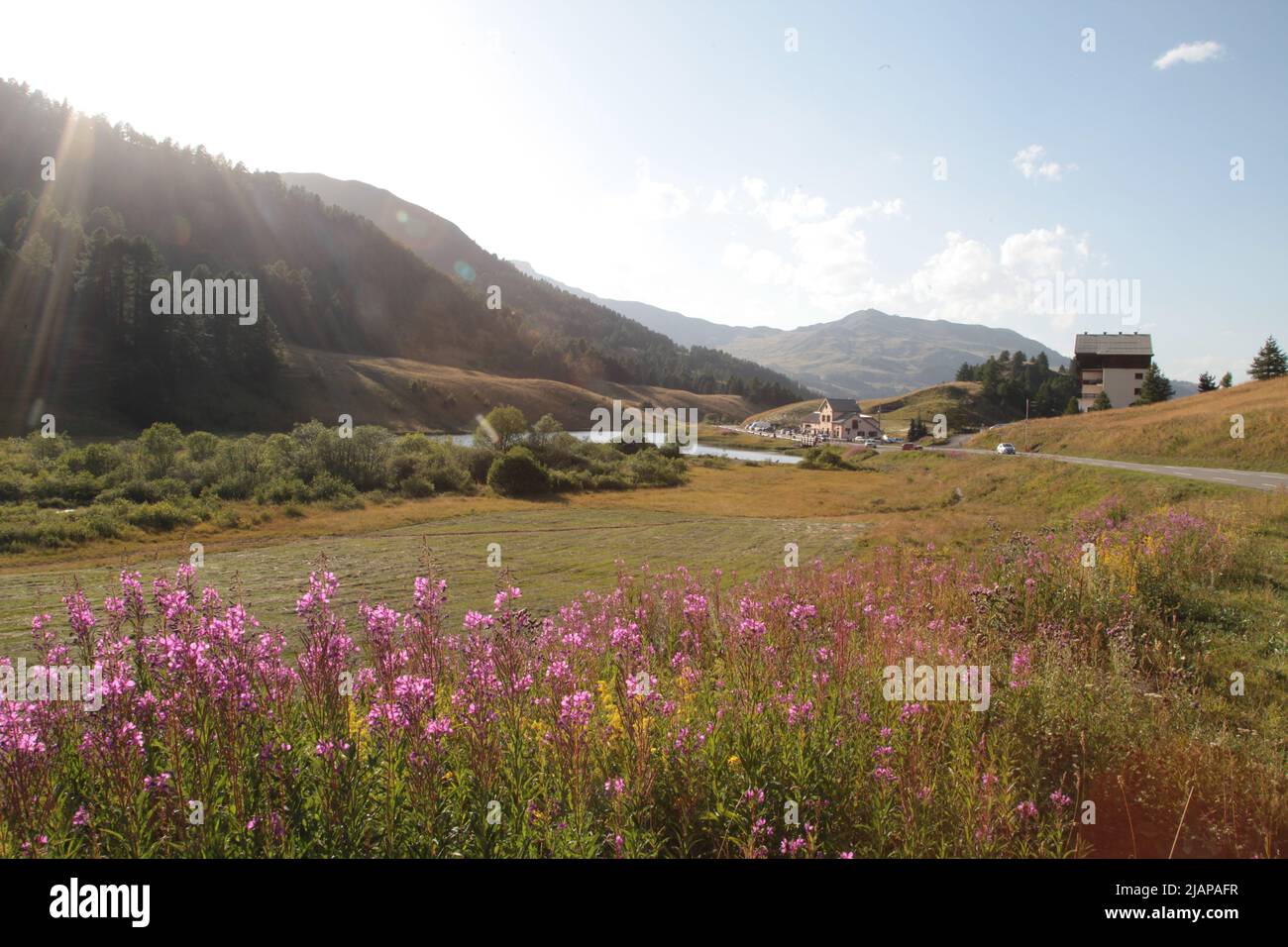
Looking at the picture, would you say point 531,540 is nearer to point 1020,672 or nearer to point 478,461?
point 1020,672

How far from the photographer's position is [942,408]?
138m

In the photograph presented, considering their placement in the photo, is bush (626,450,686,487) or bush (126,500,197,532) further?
bush (626,450,686,487)

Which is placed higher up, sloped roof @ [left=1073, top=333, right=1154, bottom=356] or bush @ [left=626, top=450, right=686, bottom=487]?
sloped roof @ [left=1073, top=333, right=1154, bottom=356]

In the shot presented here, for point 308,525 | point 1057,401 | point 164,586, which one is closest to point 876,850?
point 164,586

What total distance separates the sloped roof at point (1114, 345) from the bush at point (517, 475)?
367 feet

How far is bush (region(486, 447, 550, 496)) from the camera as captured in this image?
52188 millimetres

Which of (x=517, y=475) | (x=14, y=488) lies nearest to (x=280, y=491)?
(x=14, y=488)

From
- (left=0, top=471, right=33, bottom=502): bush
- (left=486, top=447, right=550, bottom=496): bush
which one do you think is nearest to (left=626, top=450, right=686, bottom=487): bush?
(left=486, top=447, right=550, bottom=496): bush

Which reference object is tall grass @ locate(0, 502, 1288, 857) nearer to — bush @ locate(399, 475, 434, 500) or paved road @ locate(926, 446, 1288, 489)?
paved road @ locate(926, 446, 1288, 489)

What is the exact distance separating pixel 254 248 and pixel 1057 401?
199031 mm

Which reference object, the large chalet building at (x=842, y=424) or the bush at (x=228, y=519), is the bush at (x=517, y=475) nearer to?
the bush at (x=228, y=519)

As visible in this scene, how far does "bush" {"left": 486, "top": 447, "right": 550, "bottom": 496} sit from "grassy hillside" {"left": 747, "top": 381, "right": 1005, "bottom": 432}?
9618 centimetres

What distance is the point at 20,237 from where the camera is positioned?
105125mm
